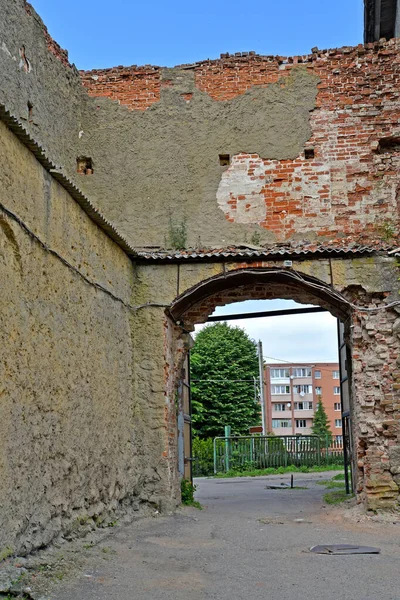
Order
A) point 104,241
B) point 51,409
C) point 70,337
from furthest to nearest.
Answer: point 104,241
point 70,337
point 51,409

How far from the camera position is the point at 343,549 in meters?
7.49

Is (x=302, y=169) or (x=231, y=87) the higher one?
(x=231, y=87)

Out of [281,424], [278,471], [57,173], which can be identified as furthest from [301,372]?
[57,173]

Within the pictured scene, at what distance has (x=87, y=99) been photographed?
11.9 metres

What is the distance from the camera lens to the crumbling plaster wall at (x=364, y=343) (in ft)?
32.9

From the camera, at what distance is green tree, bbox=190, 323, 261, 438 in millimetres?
32625

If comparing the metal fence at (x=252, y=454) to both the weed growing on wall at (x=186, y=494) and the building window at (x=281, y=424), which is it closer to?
the weed growing on wall at (x=186, y=494)

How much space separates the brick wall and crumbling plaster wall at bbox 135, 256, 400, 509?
89cm

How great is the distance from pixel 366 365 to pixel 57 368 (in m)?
5.29

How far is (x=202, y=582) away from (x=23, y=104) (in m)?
6.92

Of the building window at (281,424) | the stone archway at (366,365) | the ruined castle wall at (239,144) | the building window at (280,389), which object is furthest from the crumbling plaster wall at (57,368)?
the building window at (280,389)

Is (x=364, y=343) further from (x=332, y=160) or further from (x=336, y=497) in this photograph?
(x=336, y=497)

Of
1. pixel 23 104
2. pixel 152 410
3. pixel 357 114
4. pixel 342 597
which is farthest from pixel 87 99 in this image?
pixel 342 597

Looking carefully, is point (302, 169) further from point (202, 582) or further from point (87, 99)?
point (202, 582)
